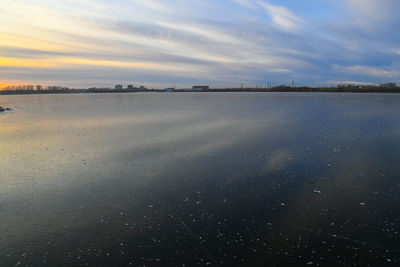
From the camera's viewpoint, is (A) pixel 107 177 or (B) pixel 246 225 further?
(A) pixel 107 177

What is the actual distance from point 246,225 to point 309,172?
328 cm

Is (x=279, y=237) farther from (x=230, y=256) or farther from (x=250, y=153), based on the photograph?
(x=250, y=153)

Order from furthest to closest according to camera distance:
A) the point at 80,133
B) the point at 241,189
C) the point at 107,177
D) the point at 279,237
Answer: the point at 80,133 → the point at 107,177 → the point at 241,189 → the point at 279,237

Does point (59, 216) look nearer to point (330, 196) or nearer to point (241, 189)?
point (241, 189)

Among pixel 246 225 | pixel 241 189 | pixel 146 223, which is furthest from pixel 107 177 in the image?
pixel 246 225

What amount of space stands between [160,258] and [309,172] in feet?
15.5

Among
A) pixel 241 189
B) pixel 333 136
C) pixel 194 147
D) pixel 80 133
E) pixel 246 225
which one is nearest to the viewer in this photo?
pixel 246 225

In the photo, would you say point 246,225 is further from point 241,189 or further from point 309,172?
point 309,172

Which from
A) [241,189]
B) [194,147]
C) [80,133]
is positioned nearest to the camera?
[241,189]

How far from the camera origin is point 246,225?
14.1 feet

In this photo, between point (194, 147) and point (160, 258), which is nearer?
point (160, 258)

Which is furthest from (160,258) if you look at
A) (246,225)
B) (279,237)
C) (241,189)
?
(241,189)

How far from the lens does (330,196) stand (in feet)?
17.6

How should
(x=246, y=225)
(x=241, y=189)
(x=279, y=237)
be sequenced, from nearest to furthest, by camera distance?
1. (x=279, y=237)
2. (x=246, y=225)
3. (x=241, y=189)
